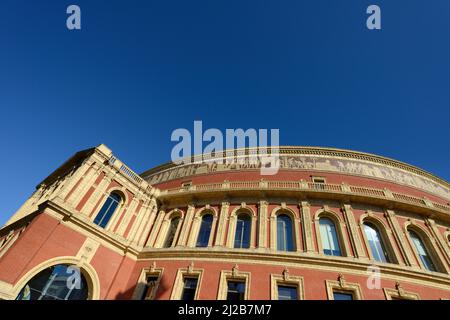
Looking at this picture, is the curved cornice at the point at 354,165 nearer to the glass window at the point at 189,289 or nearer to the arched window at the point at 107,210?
the arched window at the point at 107,210

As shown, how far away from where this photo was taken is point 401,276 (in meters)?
12.3

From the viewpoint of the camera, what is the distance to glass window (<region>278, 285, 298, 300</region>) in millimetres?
11852

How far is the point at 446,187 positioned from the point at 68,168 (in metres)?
32.8

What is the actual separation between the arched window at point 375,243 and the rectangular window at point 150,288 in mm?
13033

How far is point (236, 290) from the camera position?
1248 cm

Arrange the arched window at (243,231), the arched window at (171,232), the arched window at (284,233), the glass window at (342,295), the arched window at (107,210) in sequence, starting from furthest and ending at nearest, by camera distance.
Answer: the arched window at (171,232) < the arched window at (107,210) < the arched window at (243,231) < the arched window at (284,233) < the glass window at (342,295)

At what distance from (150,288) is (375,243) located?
14.1m

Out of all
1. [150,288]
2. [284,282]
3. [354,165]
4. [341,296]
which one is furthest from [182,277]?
[354,165]

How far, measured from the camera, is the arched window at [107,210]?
14.9 metres

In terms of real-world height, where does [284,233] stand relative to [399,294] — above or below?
above

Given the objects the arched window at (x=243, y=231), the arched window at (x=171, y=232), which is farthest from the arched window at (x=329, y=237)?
the arched window at (x=171, y=232)

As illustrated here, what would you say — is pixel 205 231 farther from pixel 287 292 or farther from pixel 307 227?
pixel 307 227

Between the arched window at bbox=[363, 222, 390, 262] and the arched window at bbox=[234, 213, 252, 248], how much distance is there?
7.31m

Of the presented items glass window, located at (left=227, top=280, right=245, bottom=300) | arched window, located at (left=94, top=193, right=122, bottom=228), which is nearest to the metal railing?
arched window, located at (left=94, top=193, right=122, bottom=228)
